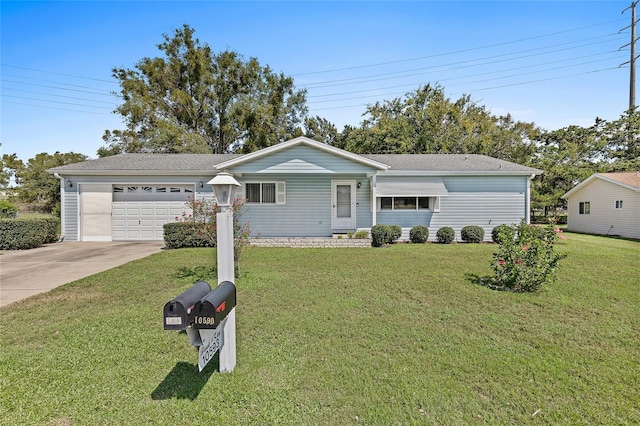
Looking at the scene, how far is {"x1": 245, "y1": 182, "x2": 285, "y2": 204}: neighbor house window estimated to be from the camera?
1280 centimetres

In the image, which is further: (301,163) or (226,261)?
(301,163)

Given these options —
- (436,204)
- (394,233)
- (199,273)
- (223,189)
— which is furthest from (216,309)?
(436,204)

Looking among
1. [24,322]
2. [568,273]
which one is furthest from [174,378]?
[568,273]

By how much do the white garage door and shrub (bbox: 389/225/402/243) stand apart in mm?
8528

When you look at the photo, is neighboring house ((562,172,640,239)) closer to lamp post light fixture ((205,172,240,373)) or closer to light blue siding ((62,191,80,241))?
lamp post light fixture ((205,172,240,373))

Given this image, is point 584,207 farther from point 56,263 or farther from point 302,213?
point 56,263

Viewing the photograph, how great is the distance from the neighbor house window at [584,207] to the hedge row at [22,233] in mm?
27036

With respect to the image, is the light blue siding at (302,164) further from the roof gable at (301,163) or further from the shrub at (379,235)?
the shrub at (379,235)

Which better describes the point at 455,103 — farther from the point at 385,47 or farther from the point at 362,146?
the point at 385,47

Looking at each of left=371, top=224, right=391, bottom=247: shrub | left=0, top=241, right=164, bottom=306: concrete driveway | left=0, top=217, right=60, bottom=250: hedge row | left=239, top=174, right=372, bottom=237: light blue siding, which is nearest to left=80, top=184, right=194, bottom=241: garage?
left=0, top=241, right=164, bottom=306: concrete driveway

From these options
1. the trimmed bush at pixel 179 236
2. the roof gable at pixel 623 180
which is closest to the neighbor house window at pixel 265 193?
the trimmed bush at pixel 179 236

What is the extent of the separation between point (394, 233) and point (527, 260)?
624cm

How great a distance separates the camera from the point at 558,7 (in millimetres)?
11500

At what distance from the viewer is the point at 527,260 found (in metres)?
5.72
